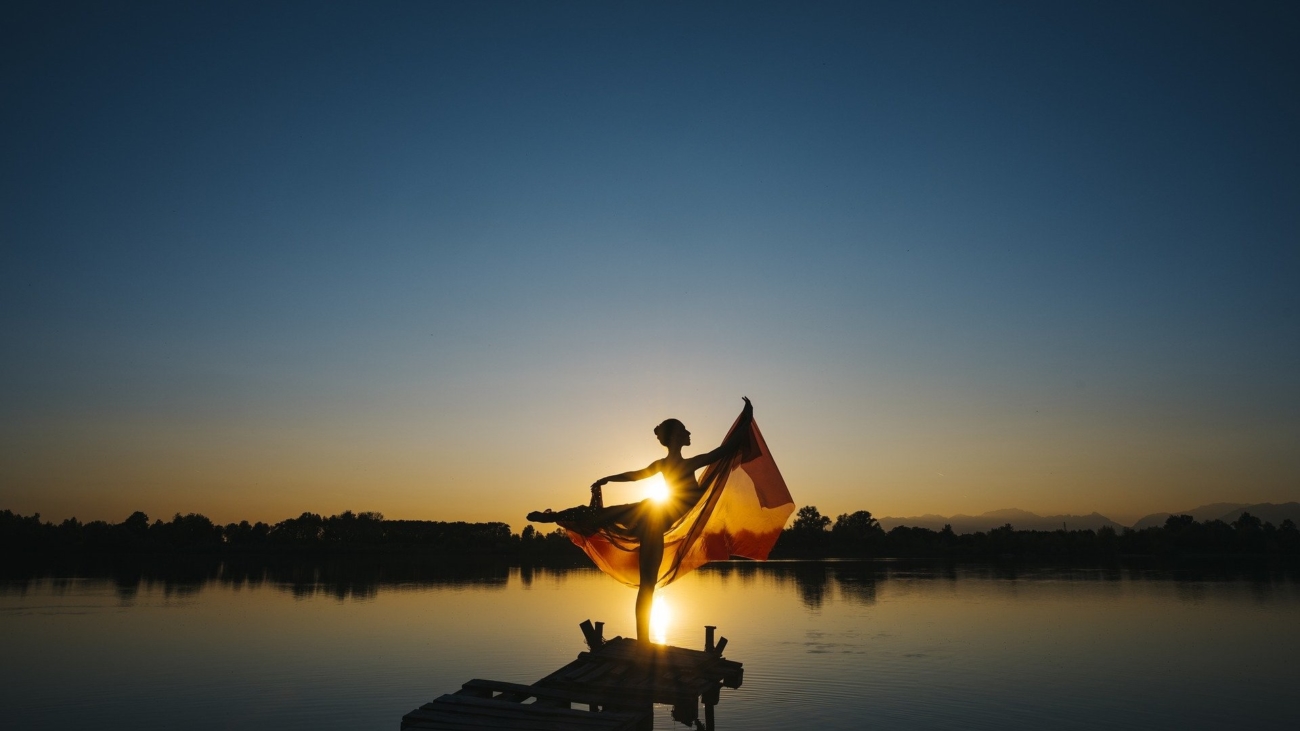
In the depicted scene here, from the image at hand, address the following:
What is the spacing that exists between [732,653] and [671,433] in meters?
23.1

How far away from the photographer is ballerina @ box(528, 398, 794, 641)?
415 inches

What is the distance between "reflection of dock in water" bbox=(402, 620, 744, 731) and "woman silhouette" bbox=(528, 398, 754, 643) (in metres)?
0.46

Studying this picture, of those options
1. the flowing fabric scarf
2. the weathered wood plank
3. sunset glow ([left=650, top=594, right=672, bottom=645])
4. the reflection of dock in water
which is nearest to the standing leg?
the flowing fabric scarf

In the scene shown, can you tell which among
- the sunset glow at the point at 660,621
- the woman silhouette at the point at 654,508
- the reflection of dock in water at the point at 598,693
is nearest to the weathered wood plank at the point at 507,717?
the reflection of dock in water at the point at 598,693

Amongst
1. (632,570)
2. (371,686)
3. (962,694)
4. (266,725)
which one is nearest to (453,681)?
(371,686)

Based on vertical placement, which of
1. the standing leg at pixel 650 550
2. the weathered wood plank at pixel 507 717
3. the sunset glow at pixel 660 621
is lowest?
the sunset glow at pixel 660 621

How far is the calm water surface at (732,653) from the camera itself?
21.5 m

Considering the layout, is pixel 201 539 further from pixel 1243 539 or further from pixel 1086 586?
pixel 1243 539

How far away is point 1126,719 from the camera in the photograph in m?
21.0

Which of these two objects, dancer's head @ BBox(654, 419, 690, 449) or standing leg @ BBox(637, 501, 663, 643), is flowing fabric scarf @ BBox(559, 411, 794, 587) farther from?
dancer's head @ BBox(654, 419, 690, 449)

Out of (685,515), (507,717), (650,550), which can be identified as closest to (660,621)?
(685,515)

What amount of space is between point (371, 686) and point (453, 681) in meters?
2.49

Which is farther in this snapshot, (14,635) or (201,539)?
(201,539)

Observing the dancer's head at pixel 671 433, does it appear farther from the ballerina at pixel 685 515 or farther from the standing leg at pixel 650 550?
the standing leg at pixel 650 550
